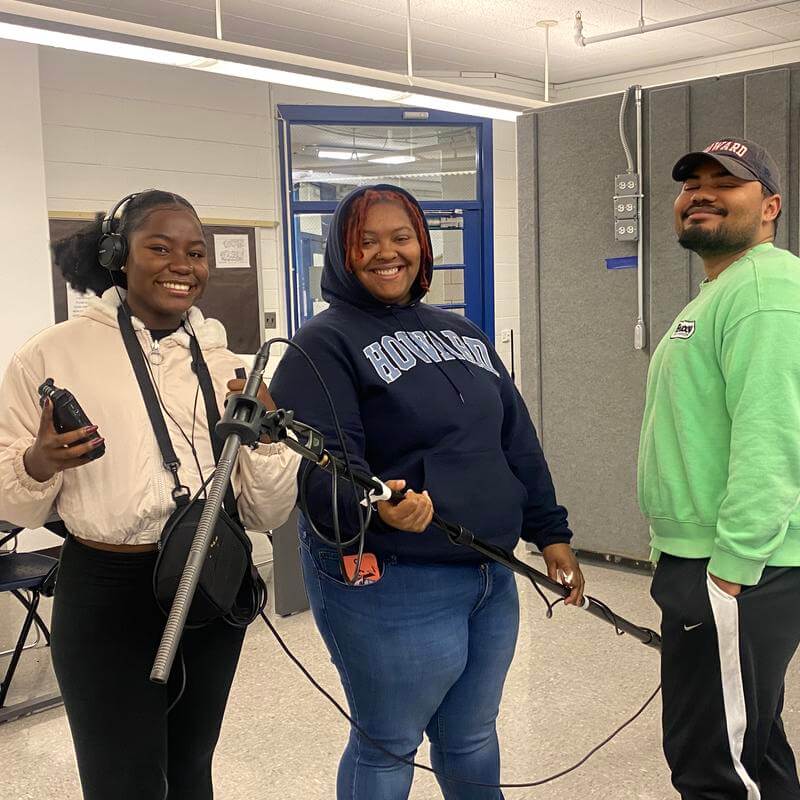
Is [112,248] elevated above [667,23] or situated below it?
below

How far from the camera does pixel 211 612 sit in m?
1.43

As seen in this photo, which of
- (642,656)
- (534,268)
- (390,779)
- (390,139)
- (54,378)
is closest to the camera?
(54,378)

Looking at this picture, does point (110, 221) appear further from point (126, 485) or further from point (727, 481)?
point (727, 481)

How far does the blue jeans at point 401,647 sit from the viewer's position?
5.17ft

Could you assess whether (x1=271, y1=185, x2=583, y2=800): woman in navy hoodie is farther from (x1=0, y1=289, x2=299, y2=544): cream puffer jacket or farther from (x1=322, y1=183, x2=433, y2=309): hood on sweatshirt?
(x1=0, y1=289, x2=299, y2=544): cream puffer jacket

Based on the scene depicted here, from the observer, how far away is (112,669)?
143 centimetres

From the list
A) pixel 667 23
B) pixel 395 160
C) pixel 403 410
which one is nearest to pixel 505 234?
pixel 395 160

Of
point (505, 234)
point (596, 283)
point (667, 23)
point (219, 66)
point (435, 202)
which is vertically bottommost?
point (596, 283)

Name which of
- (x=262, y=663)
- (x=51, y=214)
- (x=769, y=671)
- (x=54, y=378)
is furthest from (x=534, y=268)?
(x=54, y=378)

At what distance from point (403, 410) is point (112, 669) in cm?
64

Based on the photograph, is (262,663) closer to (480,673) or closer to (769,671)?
(480,673)

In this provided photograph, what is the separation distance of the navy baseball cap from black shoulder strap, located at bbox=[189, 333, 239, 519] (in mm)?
1024

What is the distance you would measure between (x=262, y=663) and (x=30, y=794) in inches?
39.0

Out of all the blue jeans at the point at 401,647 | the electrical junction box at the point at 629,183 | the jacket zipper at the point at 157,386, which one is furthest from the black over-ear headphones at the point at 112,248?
the electrical junction box at the point at 629,183
